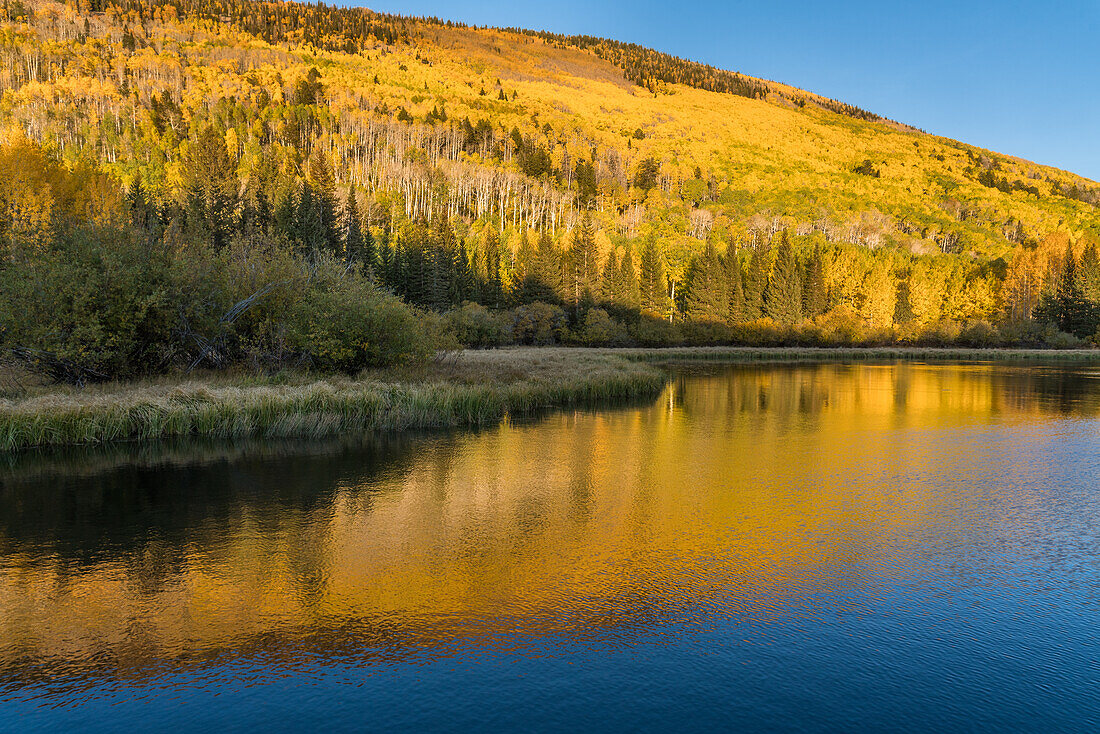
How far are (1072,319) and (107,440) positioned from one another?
11616cm

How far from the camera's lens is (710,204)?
559 ft

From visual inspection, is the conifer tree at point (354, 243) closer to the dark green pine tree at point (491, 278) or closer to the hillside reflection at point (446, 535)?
the dark green pine tree at point (491, 278)

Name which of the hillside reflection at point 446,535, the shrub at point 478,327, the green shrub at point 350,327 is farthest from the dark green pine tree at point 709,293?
the hillside reflection at point 446,535

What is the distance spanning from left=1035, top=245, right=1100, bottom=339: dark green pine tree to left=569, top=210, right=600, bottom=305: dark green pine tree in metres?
64.3

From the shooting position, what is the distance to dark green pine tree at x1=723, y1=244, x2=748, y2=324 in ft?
317

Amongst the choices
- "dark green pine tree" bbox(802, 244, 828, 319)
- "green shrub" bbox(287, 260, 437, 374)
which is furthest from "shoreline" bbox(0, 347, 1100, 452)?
"dark green pine tree" bbox(802, 244, 828, 319)

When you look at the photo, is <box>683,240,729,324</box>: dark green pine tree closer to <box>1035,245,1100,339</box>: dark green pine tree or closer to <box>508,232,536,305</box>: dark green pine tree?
<box>508,232,536,305</box>: dark green pine tree

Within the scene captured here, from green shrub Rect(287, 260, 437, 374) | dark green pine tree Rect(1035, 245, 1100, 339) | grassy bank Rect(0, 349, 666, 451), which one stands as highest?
dark green pine tree Rect(1035, 245, 1100, 339)

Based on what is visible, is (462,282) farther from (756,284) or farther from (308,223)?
(756,284)

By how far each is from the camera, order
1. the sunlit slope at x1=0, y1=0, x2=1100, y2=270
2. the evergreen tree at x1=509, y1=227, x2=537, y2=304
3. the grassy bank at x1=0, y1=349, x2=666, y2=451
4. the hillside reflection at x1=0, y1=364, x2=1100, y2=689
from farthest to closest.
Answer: the sunlit slope at x1=0, y1=0, x2=1100, y2=270
the evergreen tree at x1=509, y1=227, x2=537, y2=304
the grassy bank at x1=0, y1=349, x2=666, y2=451
the hillside reflection at x1=0, y1=364, x2=1100, y2=689

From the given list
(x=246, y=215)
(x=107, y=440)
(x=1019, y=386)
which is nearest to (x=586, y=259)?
(x=246, y=215)

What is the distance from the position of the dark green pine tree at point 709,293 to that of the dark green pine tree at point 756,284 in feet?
11.9

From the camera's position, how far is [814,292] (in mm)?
101125

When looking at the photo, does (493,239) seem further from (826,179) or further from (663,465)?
(826,179)
